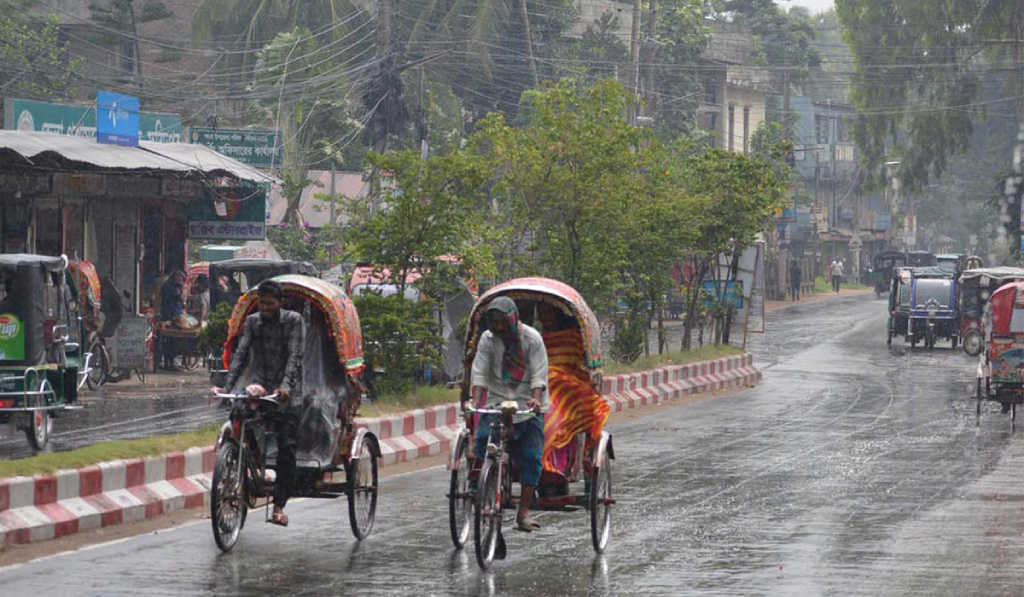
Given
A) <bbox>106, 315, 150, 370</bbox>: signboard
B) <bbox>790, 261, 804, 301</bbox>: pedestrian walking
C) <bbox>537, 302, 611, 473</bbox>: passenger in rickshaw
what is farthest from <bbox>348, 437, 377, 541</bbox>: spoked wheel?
<bbox>790, 261, 804, 301</bbox>: pedestrian walking

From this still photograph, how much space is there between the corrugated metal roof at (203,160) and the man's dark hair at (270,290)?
17918 mm

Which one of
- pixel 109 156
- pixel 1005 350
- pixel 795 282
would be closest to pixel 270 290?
pixel 1005 350

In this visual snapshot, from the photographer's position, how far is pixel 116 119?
29625 mm

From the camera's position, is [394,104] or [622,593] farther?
[394,104]

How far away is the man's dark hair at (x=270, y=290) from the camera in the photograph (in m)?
11.3

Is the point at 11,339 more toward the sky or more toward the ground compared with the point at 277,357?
more toward the ground

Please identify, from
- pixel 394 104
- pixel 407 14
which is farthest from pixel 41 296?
pixel 407 14

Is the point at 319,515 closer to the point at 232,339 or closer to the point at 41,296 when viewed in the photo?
the point at 232,339

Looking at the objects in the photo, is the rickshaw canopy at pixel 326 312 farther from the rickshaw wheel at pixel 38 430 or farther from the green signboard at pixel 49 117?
the green signboard at pixel 49 117

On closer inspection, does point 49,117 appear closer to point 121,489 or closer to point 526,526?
point 121,489

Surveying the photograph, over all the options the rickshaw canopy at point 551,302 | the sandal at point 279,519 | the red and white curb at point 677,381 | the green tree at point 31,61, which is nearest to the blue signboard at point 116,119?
the red and white curb at point 677,381

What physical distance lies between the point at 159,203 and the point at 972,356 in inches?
877

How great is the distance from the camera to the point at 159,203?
111 ft

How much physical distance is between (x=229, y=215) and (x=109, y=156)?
668 centimetres
